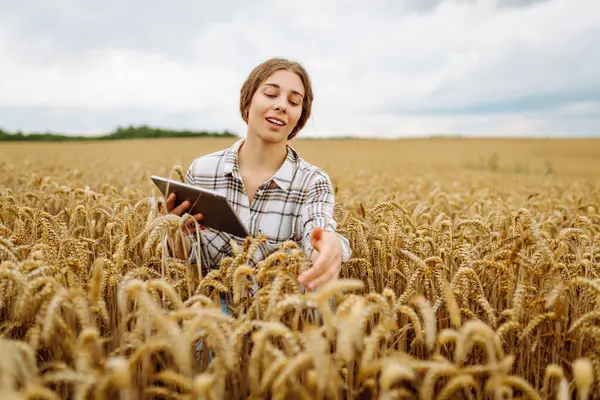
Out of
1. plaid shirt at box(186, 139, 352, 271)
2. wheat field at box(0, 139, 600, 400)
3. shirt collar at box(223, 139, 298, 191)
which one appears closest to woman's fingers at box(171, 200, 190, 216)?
wheat field at box(0, 139, 600, 400)

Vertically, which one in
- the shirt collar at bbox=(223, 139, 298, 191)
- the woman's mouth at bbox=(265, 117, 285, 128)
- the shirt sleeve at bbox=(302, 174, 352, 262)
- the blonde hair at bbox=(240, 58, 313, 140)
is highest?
the blonde hair at bbox=(240, 58, 313, 140)

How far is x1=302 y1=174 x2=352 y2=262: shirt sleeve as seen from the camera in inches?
91.6

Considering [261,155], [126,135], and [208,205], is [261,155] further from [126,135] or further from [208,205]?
→ [126,135]

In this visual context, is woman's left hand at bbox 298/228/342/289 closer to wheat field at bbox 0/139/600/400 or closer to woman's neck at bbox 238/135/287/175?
wheat field at bbox 0/139/600/400

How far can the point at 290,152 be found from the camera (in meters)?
2.94

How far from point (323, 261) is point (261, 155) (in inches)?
48.4

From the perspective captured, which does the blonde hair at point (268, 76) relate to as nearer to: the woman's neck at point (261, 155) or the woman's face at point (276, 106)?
the woman's face at point (276, 106)

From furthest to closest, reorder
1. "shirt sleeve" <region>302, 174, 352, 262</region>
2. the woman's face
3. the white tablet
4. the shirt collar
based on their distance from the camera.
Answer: the shirt collar
the woman's face
"shirt sleeve" <region>302, 174, 352, 262</region>
the white tablet

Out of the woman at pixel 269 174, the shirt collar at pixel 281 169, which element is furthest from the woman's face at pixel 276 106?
the shirt collar at pixel 281 169

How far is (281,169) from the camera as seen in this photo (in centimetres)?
280

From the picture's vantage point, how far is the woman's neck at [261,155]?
2.83 metres

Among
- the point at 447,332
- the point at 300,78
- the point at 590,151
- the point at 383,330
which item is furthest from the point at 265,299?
the point at 590,151

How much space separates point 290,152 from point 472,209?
6.78 feet

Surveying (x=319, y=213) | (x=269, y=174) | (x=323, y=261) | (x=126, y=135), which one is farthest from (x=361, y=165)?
(x=126, y=135)
